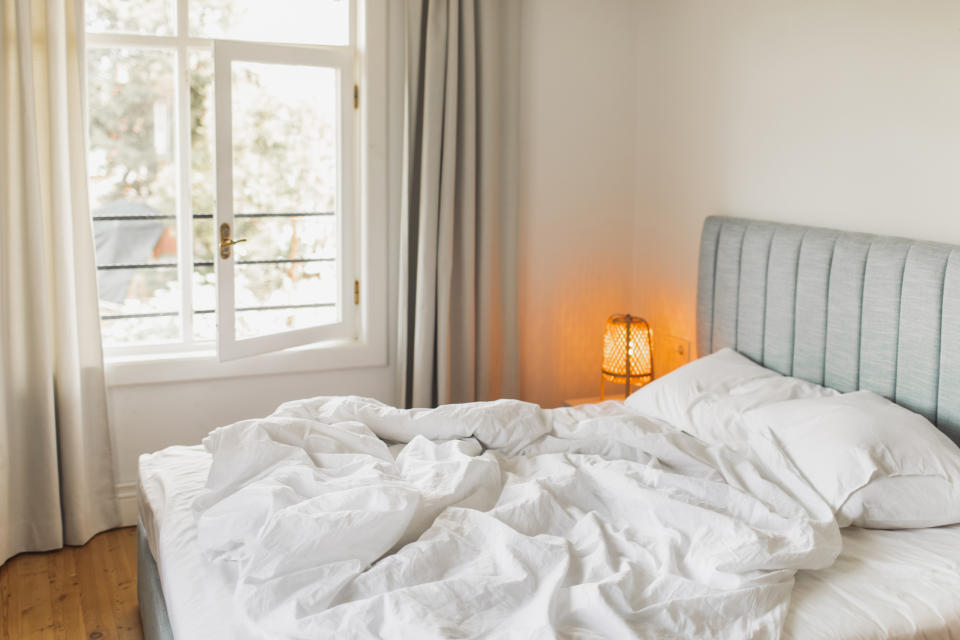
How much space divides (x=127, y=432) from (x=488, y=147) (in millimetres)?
1809

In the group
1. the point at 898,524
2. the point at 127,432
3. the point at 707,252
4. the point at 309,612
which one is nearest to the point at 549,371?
the point at 707,252

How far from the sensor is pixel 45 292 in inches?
132

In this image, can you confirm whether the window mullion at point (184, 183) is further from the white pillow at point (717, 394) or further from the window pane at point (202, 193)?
the white pillow at point (717, 394)

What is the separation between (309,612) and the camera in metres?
1.88

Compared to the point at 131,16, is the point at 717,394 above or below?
below

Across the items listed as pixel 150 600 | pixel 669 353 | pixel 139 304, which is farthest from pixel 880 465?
pixel 139 304

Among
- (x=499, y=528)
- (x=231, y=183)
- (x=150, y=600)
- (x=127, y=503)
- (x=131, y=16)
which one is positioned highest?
A: (x=131, y=16)

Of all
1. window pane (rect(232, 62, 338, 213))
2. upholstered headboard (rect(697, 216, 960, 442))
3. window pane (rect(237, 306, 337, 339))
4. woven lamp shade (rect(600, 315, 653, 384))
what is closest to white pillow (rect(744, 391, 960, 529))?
upholstered headboard (rect(697, 216, 960, 442))

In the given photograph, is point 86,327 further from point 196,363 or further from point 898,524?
point 898,524

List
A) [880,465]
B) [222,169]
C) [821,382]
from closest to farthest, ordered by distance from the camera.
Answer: [880,465], [821,382], [222,169]

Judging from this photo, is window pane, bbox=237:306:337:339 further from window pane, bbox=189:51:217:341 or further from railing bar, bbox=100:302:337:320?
window pane, bbox=189:51:217:341

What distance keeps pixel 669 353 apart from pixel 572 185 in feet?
2.75

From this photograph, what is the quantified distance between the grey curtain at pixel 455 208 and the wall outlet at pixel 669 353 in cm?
63

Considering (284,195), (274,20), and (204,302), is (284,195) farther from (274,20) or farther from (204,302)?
(274,20)
